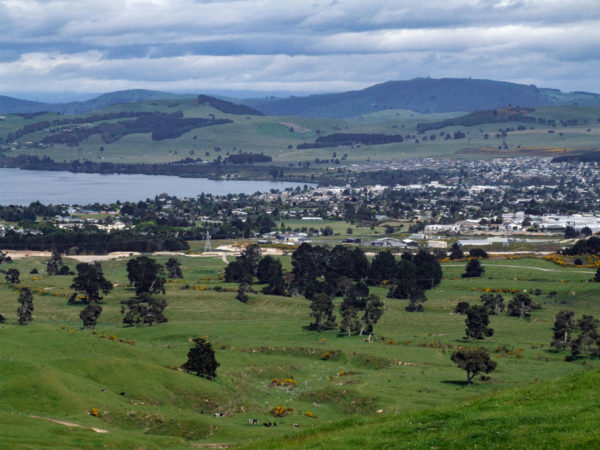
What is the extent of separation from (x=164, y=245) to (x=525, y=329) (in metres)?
84.0

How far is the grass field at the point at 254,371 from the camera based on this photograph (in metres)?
39.6

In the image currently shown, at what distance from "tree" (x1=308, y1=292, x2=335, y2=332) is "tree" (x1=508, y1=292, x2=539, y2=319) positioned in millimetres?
20278

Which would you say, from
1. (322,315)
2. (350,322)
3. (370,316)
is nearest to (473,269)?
(370,316)

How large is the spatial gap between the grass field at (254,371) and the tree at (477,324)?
1468mm

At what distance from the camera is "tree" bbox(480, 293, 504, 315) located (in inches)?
4013

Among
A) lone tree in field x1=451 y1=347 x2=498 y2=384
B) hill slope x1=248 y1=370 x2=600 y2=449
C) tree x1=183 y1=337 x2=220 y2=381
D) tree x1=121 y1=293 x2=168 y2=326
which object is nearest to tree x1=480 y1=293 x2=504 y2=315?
tree x1=121 y1=293 x2=168 y2=326

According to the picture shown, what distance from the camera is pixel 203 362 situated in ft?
209

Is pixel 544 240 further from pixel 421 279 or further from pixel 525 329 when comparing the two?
pixel 525 329

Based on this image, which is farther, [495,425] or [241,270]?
[241,270]

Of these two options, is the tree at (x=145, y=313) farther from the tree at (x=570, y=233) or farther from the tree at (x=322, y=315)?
the tree at (x=570, y=233)

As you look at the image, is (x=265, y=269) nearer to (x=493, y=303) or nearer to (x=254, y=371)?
(x=493, y=303)

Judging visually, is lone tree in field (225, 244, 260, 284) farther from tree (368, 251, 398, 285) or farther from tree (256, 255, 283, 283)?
tree (368, 251, 398, 285)

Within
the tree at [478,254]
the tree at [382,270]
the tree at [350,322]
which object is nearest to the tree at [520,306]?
the tree at [350,322]

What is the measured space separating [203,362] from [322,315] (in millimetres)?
31415
